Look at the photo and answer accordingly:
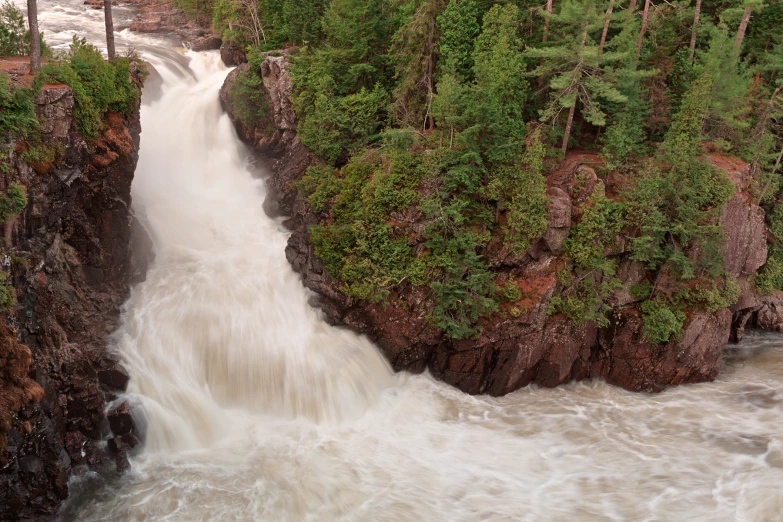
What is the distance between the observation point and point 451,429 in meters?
17.6

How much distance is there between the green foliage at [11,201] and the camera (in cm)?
1310

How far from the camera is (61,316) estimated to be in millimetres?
15836

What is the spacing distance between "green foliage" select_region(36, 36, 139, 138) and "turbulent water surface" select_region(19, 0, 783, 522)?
5695 millimetres

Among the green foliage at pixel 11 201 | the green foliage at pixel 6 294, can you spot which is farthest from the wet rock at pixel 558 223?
the green foliage at pixel 6 294

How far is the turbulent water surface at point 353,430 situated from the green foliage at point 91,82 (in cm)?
570

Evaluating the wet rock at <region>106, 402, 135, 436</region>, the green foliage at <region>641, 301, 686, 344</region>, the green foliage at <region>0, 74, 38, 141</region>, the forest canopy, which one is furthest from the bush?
the green foliage at <region>641, 301, 686, 344</region>

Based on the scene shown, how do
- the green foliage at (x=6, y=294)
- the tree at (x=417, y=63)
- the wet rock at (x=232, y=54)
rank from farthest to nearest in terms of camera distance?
the wet rock at (x=232, y=54) → the tree at (x=417, y=63) → the green foliage at (x=6, y=294)

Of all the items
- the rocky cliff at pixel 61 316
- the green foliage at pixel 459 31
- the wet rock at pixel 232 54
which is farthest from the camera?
the wet rock at pixel 232 54

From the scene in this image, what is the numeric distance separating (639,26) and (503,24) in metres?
6.10

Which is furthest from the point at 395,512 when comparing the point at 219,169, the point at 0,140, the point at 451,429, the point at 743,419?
the point at 219,169

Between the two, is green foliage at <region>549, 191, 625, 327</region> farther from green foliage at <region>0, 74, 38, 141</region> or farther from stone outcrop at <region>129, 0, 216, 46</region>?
stone outcrop at <region>129, 0, 216, 46</region>

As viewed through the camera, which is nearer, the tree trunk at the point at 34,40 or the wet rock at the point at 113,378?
the tree trunk at the point at 34,40

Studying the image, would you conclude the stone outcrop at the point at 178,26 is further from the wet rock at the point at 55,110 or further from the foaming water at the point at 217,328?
the wet rock at the point at 55,110

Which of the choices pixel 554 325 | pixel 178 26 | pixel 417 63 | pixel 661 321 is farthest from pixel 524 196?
pixel 178 26
